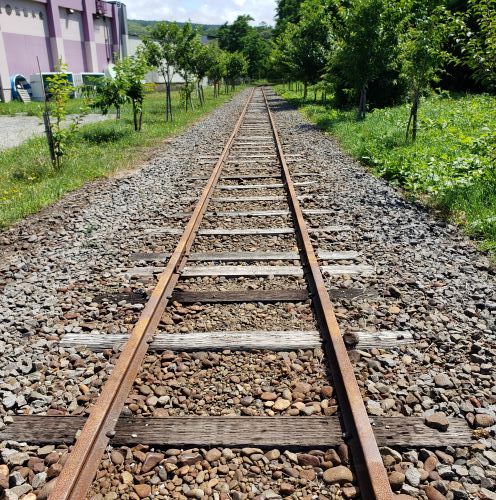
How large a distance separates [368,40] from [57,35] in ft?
93.5

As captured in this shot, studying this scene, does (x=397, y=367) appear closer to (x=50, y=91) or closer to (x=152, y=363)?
(x=152, y=363)

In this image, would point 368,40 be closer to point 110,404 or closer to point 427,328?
point 427,328

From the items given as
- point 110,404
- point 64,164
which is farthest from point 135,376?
point 64,164

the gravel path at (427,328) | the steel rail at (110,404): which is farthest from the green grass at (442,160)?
the steel rail at (110,404)

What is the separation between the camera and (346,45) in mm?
16766

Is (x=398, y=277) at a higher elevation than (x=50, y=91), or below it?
below

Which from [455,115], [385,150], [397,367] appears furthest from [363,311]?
[455,115]

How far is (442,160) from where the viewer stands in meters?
8.96

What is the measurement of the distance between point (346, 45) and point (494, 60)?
10834mm

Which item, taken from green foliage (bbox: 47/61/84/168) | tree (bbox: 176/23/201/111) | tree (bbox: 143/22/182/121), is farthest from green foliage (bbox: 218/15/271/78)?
green foliage (bbox: 47/61/84/168)

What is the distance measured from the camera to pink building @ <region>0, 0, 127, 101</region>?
31391 mm

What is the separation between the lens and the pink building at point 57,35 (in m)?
31.4

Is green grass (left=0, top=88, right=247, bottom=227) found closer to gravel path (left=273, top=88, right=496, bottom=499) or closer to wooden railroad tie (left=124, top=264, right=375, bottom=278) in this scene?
wooden railroad tie (left=124, top=264, right=375, bottom=278)

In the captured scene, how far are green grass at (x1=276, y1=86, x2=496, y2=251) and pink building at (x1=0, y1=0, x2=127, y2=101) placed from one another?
2336 centimetres
